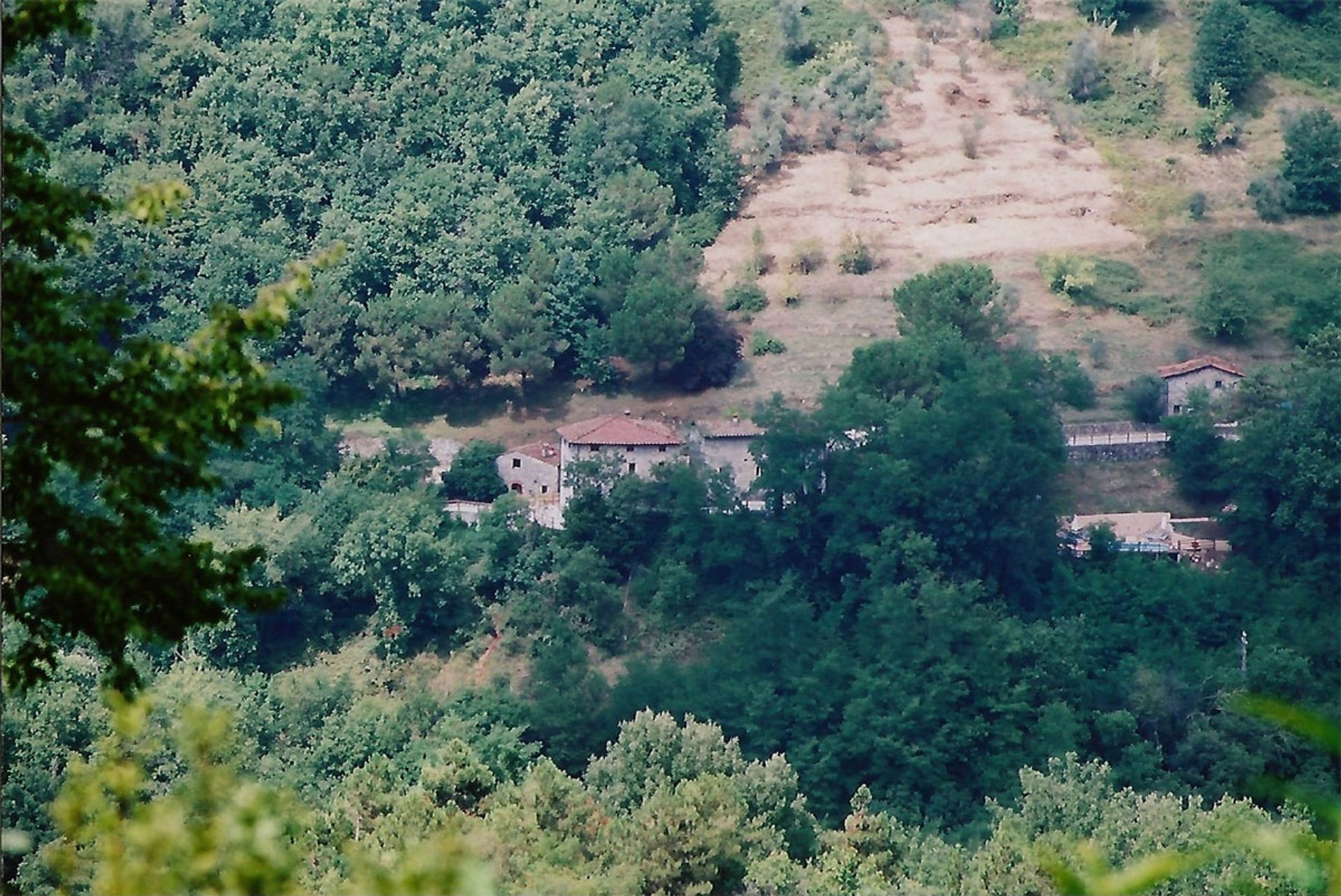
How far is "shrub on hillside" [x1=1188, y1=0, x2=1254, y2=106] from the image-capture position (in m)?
24.6

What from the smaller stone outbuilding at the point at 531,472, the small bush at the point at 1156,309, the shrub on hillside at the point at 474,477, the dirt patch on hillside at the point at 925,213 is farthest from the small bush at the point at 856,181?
the shrub on hillside at the point at 474,477

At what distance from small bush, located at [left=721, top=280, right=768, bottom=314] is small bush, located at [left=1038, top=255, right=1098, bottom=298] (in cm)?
293

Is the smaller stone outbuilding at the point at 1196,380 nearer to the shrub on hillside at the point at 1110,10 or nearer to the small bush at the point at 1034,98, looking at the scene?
the small bush at the point at 1034,98

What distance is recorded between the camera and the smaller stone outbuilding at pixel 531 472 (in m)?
19.8

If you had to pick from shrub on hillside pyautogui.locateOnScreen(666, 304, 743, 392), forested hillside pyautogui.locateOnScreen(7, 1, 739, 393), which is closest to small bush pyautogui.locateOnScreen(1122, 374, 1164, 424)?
shrub on hillside pyautogui.locateOnScreen(666, 304, 743, 392)

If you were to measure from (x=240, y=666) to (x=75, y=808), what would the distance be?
15.8 metres

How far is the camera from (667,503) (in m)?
→ 19.0

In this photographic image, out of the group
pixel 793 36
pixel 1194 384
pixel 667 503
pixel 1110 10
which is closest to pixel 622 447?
pixel 667 503

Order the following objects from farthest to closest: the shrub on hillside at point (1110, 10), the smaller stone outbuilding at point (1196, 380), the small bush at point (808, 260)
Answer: the shrub on hillside at point (1110, 10) < the small bush at point (808, 260) < the smaller stone outbuilding at point (1196, 380)

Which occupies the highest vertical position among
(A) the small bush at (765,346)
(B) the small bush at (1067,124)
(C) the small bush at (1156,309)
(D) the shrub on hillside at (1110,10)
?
(D) the shrub on hillside at (1110,10)

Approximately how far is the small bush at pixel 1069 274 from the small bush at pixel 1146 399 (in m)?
1.71

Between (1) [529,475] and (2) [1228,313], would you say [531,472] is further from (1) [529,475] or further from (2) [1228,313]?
(2) [1228,313]

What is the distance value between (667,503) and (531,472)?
1573 mm

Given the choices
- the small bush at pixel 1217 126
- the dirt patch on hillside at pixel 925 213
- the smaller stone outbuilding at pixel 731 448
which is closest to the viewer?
the smaller stone outbuilding at pixel 731 448
